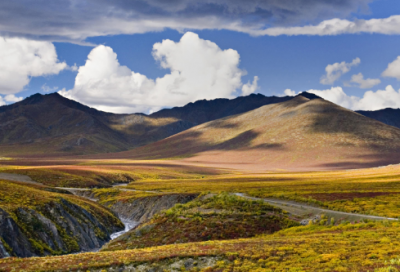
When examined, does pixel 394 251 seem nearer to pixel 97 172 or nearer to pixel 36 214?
pixel 36 214

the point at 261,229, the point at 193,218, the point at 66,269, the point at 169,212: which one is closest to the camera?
the point at 66,269

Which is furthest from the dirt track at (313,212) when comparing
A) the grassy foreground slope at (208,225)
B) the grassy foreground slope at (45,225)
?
the grassy foreground slope at (45,225)

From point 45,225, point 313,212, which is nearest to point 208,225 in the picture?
point 313,212

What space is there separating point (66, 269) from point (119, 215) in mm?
57112

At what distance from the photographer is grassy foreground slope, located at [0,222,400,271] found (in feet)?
87.2

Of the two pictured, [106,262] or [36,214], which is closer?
[106,262]

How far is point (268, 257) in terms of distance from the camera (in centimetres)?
3005

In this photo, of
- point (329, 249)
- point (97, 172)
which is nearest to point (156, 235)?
point (329, 249)

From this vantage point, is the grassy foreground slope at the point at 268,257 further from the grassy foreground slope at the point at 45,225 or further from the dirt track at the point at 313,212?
the grassy foreground slope at the point at 45,225

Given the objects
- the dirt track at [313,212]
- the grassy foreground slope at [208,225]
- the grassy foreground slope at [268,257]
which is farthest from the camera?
the grassy foreground slope at [208,225]

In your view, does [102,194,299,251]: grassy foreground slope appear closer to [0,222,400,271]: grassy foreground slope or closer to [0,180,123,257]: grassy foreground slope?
[0,180,123,257]: grassy foreground slope

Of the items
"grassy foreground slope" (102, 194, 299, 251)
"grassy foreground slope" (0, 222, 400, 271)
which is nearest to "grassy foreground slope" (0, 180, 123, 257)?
"grassy foreground slope" (102, 194, 299, 251)

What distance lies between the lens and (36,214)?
5409 centimetres

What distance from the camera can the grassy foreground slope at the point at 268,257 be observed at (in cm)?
2659
